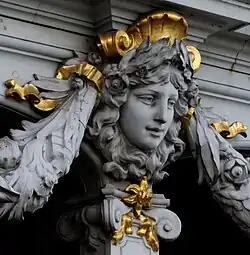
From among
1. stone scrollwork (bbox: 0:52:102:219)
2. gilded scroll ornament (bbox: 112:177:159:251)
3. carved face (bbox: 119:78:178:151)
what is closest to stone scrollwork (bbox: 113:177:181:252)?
gilded scroll ornament (bbox: 112:177:159:251)

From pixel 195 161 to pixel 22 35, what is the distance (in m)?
1.29

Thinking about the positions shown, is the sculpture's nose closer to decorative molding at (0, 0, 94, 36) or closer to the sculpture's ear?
the sculpture's ear

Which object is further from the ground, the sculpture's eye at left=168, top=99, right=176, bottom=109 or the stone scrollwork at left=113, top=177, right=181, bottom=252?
the sculpture's eye at left=168, top=99, right=176, bottom=109

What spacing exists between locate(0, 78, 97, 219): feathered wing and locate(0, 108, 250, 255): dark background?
2.16 ft

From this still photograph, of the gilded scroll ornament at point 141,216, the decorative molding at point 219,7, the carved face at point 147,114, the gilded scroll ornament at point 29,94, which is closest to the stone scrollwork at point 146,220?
the gilded scroll ornament at point 141,216

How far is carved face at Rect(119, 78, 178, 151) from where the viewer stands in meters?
7.02

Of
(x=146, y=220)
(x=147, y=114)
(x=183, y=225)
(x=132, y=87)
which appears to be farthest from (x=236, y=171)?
(x=183, y=225)

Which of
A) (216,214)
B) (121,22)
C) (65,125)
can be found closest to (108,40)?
(121,22)

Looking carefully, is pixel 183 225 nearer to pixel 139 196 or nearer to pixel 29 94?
pixel 139 196

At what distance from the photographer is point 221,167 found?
7418 mm

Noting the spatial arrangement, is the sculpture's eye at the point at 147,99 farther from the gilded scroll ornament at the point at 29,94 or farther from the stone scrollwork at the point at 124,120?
the gilded scroll ornament at the point at 29,94

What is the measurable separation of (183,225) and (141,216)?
5.44 ft

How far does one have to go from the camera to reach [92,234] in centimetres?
711

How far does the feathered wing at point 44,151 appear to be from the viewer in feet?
21.1
